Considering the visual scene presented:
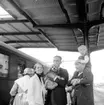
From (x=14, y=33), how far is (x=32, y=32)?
127 centimetres

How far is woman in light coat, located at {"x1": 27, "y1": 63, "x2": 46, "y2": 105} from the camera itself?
3.97 metres

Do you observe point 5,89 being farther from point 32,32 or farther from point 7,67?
point 32,32

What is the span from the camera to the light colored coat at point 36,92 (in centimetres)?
396

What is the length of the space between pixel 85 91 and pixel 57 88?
28.0 inches

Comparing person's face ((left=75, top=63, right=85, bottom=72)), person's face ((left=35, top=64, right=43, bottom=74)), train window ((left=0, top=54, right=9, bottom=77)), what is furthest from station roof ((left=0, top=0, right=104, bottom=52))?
person's face ((left=75, top=63, right=85, bottom=72))

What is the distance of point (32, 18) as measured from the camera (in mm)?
8219

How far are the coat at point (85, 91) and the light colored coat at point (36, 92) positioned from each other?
75cm

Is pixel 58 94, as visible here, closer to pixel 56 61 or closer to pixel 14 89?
pixel 56 61

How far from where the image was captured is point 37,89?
13.4 feet

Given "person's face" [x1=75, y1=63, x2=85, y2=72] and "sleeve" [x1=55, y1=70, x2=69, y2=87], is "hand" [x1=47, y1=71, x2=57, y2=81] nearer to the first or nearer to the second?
"sleeve" [x1=55, y1=70, x2=69, y2=87]

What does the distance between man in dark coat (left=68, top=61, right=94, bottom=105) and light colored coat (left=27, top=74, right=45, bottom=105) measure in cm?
72

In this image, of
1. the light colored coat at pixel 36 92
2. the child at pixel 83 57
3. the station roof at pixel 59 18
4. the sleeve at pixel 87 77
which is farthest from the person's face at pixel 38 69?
the station roof at pixel 59 18

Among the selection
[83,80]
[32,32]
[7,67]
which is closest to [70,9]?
[7,67]

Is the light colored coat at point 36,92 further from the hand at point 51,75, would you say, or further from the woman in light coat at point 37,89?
the hand at point 51,75
